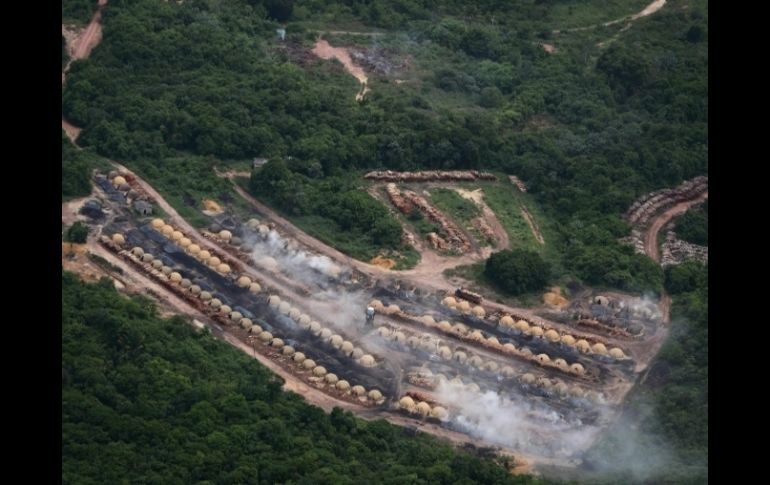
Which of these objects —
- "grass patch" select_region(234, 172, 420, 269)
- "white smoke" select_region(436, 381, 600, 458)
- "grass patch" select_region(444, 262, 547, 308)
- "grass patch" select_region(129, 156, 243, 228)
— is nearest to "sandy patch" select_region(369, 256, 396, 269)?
"grass patch" select_region(234, 172, 420, 269)

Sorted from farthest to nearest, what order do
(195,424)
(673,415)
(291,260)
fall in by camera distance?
(291,260), (673,415), (195,424)

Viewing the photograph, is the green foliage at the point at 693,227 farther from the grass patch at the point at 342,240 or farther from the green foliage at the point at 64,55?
the green foliage at the point at 64,55

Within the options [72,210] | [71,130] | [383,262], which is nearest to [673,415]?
[383,262]

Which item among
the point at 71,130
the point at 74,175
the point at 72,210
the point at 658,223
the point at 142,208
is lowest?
the point at 72,210

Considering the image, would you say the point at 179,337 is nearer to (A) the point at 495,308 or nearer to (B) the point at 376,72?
(A) the point at 495,308

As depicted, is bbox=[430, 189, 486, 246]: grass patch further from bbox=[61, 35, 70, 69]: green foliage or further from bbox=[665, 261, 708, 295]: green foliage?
bbox=[61, 35, 70, 69]: green foliage

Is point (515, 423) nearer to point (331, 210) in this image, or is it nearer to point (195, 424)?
point (195, 424)

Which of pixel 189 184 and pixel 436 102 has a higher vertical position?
pixel 436 102
